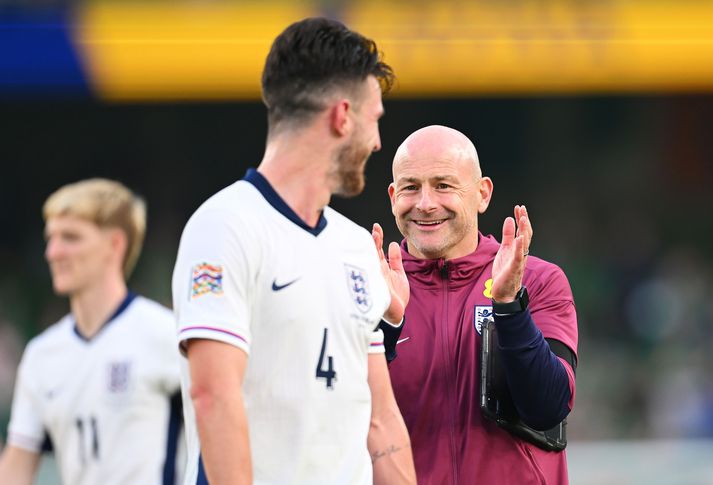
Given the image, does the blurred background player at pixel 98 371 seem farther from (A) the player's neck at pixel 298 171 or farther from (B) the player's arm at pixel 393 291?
(A) the player's neck at pixel 298 171

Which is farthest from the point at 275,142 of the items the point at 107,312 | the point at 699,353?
the point at 699,353

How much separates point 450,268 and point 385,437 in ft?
3.22

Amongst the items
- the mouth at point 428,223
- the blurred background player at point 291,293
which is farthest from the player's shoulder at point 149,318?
the blurred background player at point 291,293

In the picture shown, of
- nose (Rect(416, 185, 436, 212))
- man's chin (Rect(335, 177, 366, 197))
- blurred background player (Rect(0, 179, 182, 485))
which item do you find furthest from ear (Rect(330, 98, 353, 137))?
blurred background player (Rect(0, 179, 182, 485))

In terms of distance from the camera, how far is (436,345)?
14.8 ft

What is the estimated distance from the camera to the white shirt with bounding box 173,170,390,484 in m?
3.23

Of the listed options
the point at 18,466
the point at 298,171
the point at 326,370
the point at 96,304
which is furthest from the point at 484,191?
the point at 18,466

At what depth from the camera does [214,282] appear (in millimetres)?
3215

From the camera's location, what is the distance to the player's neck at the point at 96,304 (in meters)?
6.23

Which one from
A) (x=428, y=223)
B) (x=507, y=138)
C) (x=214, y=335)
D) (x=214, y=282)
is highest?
(x=507, y=138)

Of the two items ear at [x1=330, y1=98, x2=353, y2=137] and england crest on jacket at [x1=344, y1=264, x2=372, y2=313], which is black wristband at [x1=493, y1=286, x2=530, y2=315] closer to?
england crest on jacket at [x1=344, y1=264, x2=372, y2=313]

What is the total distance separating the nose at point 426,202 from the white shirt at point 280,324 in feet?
3.45

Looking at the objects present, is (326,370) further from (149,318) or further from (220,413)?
(149,318)

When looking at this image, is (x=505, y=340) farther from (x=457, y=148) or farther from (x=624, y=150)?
(x=624, y=150)
